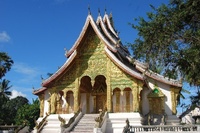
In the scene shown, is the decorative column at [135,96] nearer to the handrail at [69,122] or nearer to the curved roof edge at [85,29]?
the handrail at [69,122]

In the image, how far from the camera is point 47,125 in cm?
1577

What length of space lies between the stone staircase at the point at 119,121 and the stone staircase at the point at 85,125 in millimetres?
992

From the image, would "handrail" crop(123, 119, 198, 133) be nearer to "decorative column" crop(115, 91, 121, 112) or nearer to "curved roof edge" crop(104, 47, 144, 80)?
"curved roof edge" crop(104, 47, 144, 80)

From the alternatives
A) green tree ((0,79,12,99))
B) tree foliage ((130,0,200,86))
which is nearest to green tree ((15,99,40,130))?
green tree ((0,79,12,99))

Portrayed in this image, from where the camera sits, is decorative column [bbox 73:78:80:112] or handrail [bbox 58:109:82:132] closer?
handrail [bbox 58:109:82:132]

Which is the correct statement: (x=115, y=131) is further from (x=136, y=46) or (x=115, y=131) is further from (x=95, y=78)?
(x=136, y=46)

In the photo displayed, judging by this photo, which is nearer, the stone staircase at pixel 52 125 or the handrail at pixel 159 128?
the handrail at pixel 159 128

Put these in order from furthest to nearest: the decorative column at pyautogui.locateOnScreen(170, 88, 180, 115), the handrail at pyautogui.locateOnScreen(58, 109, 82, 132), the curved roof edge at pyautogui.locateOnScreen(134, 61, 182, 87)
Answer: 1. the decorative column at pyautogui.locateOnScreen(170, 88, 180, 115)
2. the curved roof edge at pyautogui.locateOnScreen(134, 61, 182, 87)
3. the handrail at pyautogui.locateOnScreen(58, 109, 82, 132)

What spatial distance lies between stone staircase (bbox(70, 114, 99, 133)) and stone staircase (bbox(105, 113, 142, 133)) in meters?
0.99

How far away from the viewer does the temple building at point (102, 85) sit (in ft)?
51.3

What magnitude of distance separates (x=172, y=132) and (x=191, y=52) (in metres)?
4.10

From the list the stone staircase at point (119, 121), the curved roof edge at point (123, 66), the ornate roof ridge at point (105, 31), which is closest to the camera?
the stone staircase at point (119, 121)

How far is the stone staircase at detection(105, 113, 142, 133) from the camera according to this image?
1444cm

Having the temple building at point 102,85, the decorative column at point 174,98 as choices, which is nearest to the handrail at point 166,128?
the temple building at point 102,85
